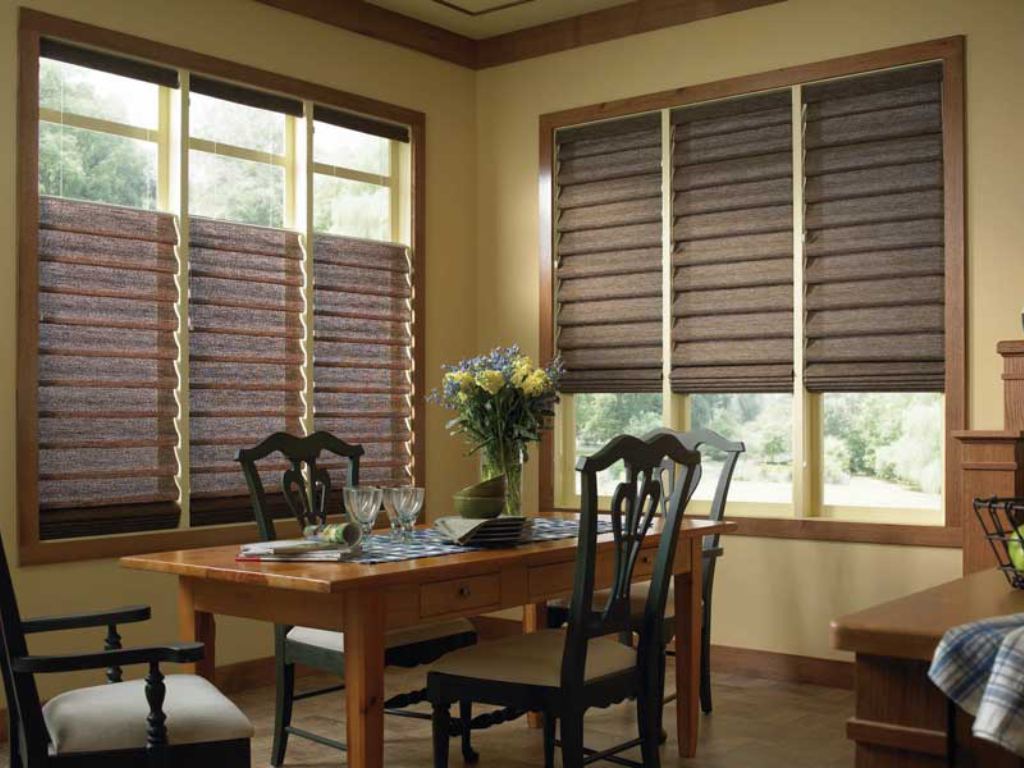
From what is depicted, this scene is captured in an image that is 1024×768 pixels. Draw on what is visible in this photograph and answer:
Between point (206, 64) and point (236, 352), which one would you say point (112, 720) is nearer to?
point (236, 352)

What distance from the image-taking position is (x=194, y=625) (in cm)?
312

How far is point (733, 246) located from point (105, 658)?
3441 millimetres

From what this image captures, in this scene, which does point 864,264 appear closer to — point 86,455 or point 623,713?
point 623,713

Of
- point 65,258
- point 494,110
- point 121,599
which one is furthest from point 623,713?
point 494,110

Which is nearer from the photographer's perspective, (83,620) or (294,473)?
(83,620)

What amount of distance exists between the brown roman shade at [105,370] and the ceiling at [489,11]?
1.67m

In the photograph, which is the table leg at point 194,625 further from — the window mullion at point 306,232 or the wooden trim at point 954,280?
the wooden trim at point 954,280

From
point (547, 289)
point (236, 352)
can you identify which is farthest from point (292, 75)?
point (547, 289)

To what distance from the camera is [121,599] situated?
4.41 meters

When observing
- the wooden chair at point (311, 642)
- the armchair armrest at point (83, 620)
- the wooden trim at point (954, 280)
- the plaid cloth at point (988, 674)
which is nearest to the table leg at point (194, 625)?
the armchair armrest at point (83, 620)

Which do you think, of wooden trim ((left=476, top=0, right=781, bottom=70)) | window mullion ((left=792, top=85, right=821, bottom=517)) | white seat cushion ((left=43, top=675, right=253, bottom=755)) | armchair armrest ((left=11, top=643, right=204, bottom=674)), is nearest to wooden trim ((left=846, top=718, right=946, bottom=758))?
armchair armrest ((left=11, top=643, right=204, bottom=674))

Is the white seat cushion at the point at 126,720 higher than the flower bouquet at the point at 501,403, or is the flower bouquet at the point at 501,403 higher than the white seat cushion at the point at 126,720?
the flower bouquet at the point at 501,403

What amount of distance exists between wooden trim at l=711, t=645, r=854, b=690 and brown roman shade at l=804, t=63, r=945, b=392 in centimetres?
111

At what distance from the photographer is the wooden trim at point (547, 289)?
5668 mm
